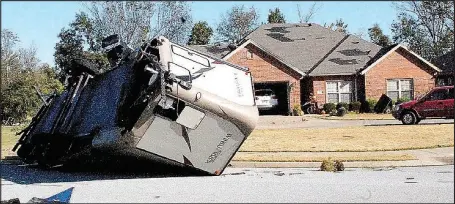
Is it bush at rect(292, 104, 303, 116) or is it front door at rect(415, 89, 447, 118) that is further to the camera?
bush at rect(292, 104, 303, 116)

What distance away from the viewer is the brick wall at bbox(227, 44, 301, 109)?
2939 centimetres

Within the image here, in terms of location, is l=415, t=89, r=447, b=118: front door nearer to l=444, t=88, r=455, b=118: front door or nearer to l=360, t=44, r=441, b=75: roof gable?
l=360, t=44, r=441, b=75: roof gable

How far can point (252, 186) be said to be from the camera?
6.30 m

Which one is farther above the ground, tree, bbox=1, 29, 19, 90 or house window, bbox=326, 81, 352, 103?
tree, bbox=1, 29, 19, 90

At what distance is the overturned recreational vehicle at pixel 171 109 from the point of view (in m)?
8.30

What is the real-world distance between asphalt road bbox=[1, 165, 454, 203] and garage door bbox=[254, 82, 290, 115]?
17.8m

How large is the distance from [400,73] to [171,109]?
5861mm

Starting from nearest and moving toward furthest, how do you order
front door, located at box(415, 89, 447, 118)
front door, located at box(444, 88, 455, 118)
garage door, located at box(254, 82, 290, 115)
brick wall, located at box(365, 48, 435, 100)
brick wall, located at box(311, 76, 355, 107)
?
1. front door, located at box(444, 88, 455, 118)
2. front door, located at box(415, 89, 447, 118)
3. brick wall, located at box(365, 48, 435, 100)
4. brick wall, located at box(311, 76, 355, 107)
5. garage door, located at box(254, 82, 290, 115)

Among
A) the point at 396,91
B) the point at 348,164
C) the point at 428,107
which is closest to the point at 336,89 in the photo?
the point at 396,91

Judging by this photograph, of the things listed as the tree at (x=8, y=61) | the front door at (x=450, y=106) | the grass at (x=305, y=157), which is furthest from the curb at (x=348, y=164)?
the tree at (x=8, y=61)

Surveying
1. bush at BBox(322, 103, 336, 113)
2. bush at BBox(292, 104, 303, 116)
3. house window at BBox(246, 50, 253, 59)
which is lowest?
bush at BBox(292, 104, 303, 116)

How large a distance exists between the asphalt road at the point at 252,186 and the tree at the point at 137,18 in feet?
5.31

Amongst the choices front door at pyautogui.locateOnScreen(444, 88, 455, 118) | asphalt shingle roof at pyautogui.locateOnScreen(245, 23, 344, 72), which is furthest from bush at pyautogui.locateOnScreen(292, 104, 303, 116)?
front door at pyautogui.locateOnScreen(444, 88, 455, 118)

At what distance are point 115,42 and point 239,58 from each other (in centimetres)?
2044
